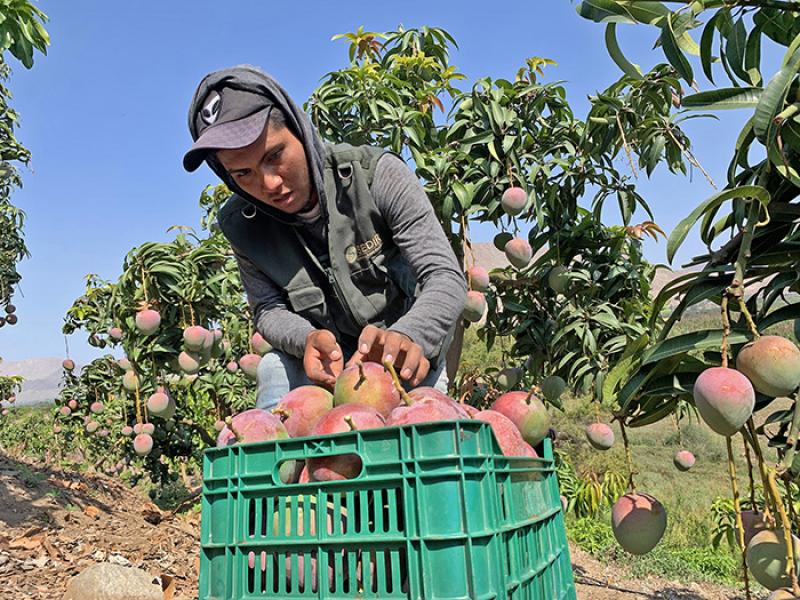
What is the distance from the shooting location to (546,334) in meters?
3.77

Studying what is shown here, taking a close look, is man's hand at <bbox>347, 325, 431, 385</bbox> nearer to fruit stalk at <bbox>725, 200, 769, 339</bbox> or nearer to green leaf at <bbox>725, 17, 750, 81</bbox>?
fruit stalk at <bbox>725, 200, 769, 339</bbox>

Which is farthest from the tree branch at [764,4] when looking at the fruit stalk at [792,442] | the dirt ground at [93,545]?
the dirt ground at [93,545]

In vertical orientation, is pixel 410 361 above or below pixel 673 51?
below

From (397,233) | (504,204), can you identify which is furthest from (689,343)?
(504,204)

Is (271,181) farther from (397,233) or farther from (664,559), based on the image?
(664,559)

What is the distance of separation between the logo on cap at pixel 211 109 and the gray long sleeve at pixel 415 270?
1.45ft

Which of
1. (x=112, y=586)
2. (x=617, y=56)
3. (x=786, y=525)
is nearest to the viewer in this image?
(x=786, y=525)

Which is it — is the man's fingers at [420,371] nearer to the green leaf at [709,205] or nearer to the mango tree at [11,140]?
the green leaf at [709,205]

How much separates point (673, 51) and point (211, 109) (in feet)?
3.47

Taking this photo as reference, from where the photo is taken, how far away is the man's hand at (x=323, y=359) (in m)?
1.49

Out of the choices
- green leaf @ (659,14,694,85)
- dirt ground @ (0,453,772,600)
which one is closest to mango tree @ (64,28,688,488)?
dirt ground @ (0,453,772,600)

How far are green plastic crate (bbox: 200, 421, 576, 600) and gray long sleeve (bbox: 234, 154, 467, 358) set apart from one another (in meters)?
0.54

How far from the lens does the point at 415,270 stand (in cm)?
178

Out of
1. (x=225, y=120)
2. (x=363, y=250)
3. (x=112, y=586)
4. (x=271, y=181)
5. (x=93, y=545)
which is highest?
(x=225, y=120)
